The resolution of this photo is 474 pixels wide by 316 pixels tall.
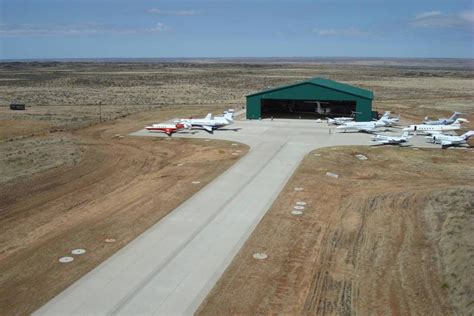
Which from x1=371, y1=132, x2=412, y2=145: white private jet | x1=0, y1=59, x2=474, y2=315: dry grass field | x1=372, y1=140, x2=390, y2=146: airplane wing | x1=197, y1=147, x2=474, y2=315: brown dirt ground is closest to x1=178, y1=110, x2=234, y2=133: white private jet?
x1=0, y1=59, x2=474, y2=315: dry grass field

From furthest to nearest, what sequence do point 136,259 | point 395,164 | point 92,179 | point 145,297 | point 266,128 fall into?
point 266,128 < point 395,164 < point 92,179 < point 136,259 < point 145,297

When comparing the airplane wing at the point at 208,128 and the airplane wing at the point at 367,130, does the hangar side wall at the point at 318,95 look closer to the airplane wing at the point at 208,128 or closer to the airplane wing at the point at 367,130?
the airplane wing at the point at 367,130

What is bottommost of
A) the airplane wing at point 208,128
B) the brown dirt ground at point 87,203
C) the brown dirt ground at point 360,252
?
the brown dirt ground at point 360,252

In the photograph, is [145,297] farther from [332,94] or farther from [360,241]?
[332,94]

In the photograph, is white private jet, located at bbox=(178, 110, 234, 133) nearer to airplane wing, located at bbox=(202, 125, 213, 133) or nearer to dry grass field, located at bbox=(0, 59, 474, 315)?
airplane wing, located at bbox=(202, 125, 213, 133)

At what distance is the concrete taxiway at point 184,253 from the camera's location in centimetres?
1730

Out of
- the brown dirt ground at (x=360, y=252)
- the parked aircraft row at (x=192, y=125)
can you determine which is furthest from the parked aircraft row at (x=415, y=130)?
the parked aircraft row at (x=192, y=125)

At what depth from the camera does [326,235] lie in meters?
24.4

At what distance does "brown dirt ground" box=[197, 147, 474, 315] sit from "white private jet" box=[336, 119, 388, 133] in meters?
19.7

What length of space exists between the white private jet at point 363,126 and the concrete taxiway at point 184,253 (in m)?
19.0

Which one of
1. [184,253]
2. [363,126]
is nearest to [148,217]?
[184,253]

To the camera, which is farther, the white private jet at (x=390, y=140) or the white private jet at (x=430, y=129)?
the white private jet at (x=430, y=129)

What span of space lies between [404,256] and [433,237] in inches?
131

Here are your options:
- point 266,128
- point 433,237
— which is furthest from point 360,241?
point 266,128
